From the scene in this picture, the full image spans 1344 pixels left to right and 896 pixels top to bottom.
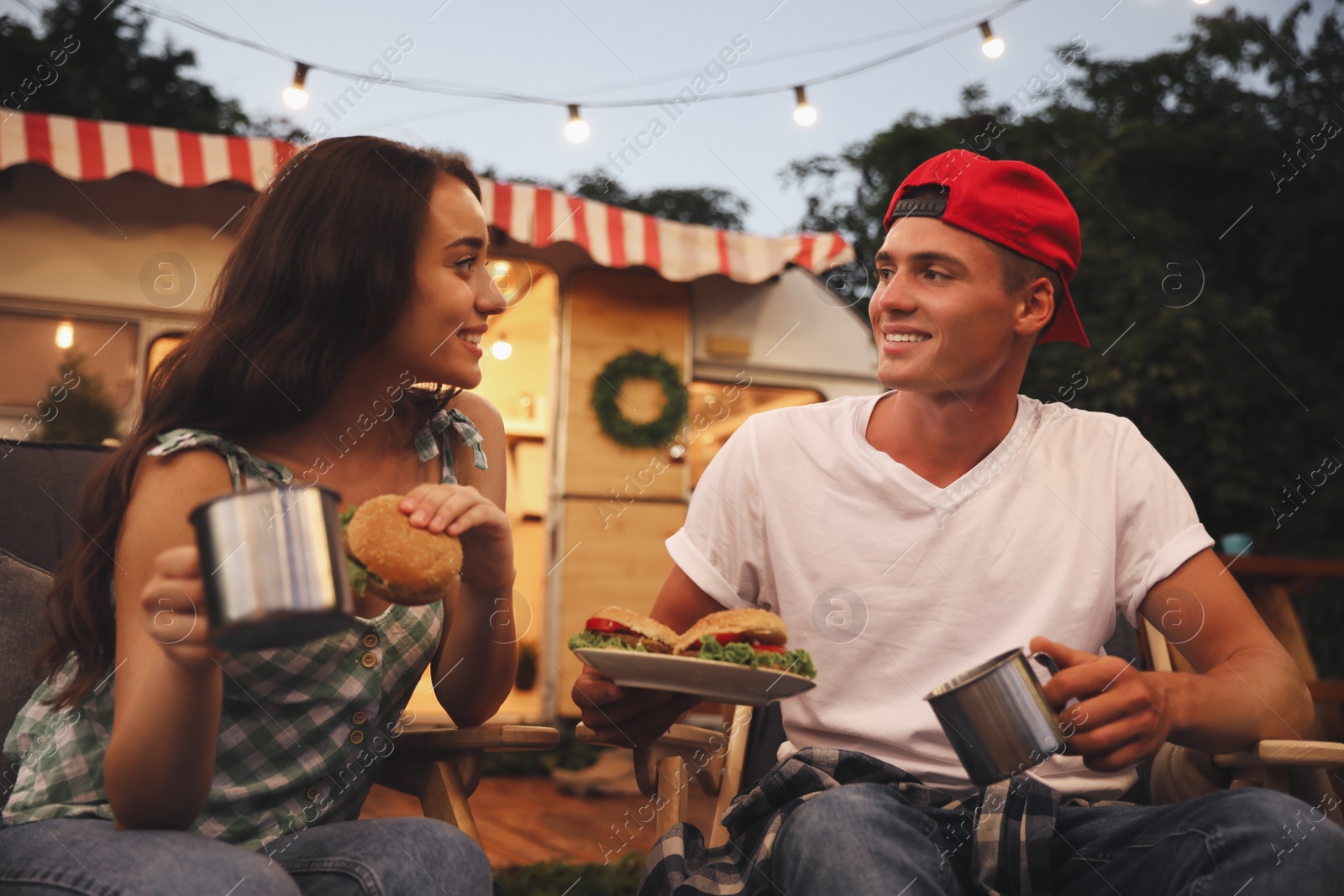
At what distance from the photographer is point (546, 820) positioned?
17.7 feet

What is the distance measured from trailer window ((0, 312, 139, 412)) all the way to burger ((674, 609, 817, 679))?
5534 mm

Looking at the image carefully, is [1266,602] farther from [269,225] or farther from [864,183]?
[864,183]

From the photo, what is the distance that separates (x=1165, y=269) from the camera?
845 centimetres

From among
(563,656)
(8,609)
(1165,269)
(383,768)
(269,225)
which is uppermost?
(1165,269)

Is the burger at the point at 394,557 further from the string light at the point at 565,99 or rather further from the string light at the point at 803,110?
the string light at the point at 803,110

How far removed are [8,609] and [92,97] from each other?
11632mm

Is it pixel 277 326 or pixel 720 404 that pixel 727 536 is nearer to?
pixel 277 326

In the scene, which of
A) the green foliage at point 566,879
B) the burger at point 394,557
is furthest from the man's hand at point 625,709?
the green foliage at point 566,879

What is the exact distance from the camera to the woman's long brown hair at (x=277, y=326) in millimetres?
1639

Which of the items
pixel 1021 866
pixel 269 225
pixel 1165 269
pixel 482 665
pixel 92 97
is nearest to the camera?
pixel 1021 866

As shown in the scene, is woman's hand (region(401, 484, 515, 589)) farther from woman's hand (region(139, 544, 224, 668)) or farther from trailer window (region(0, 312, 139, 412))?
trailer window (region(0, 312, 139, 412))

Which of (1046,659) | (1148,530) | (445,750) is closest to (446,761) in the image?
(445,750)

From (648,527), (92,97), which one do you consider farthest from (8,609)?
(92,97)

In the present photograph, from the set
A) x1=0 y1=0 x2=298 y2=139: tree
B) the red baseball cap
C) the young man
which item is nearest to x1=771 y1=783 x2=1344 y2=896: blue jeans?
the young man
